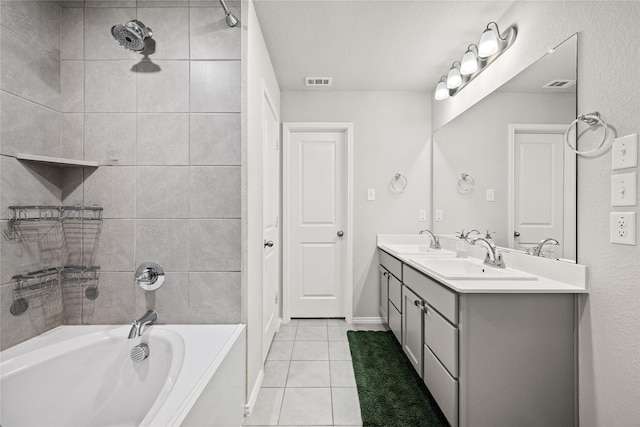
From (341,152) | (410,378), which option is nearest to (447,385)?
(410,378)

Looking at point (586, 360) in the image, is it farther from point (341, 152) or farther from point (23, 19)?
point (23, 19)

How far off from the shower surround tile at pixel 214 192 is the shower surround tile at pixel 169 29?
2.11 feet

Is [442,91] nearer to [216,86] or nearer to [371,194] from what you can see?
[371,194]

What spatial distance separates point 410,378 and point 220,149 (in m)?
1.88

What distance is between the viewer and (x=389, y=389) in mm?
1915

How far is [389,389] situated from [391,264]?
0.99 metres

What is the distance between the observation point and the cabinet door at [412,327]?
1905mm

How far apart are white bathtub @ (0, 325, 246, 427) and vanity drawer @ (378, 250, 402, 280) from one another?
1.30m

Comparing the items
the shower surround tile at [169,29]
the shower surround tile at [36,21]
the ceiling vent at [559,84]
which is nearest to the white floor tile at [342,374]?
the ceiling vent at [559,84]

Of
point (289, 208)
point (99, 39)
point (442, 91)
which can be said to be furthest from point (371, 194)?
point (99, 39)

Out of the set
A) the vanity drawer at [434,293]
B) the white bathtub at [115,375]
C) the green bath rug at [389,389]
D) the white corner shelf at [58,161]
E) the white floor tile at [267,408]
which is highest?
the white corner shelf at [58,161]

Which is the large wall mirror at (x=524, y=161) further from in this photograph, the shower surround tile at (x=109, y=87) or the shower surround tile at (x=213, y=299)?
the shower surround tile at (x=109, y=87)

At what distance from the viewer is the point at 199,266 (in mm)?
1687

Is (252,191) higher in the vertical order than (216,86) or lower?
lower
